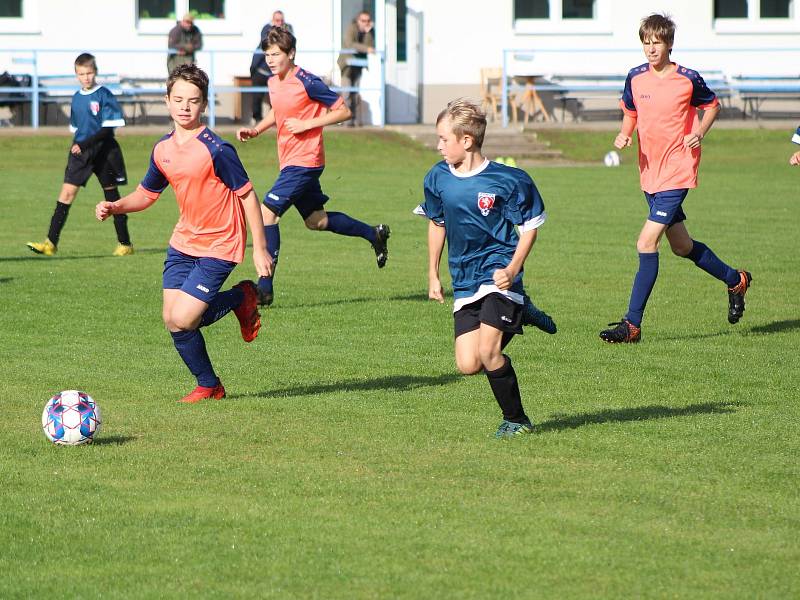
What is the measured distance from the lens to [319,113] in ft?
38.2

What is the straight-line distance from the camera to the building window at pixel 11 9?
30.4 metres

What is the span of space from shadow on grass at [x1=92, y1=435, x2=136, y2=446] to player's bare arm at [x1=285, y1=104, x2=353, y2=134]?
191 inches

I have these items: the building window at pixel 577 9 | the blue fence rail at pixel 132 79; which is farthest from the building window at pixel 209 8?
→ the building window at pixel 577 9

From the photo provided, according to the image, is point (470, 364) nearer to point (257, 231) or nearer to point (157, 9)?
point (257, 231)

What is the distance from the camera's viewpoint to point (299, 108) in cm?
1158

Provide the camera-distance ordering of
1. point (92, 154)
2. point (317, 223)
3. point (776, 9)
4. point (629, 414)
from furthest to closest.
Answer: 1. point (776, 9)
2. point (92, 154)
3. point (317, 223)
4. point (629, 414)

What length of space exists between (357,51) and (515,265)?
76.5 feet

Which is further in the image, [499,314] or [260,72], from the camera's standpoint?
[260,72]

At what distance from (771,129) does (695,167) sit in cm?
2165

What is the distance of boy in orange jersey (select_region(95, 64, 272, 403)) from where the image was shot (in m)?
7.60

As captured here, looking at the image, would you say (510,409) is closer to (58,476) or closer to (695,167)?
(58,476)

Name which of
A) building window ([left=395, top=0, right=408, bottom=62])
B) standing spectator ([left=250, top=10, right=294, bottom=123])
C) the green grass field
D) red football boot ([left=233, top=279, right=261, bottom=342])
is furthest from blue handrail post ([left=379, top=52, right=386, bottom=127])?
red football boot ([left=233, top=279, right=261, bottom=342])

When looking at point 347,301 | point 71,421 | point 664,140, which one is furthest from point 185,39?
point 71,421

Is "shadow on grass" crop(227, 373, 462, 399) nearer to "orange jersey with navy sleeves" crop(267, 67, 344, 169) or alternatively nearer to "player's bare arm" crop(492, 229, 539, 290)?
"player's bare arm" crop(492, 229, 539, 290)
